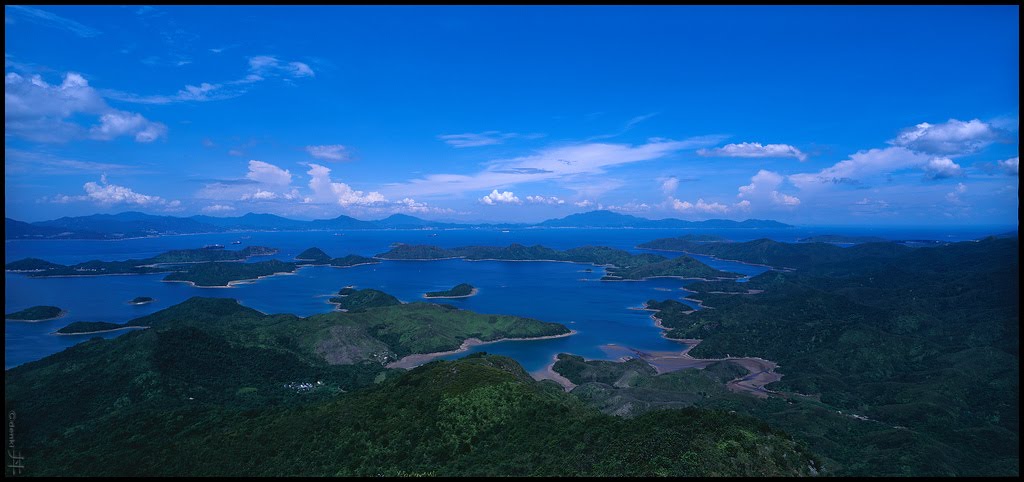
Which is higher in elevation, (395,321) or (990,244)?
(990,244)

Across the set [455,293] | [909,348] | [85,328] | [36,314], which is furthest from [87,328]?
[909,348]

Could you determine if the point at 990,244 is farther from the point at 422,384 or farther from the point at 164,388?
the point at 164,388

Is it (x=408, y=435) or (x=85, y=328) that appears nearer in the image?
(x=408, y=435)

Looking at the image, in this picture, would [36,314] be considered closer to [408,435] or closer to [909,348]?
[408,435]

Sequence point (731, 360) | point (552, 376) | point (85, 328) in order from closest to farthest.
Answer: point (552, 376) < point (731, 360) < point (85, 328)

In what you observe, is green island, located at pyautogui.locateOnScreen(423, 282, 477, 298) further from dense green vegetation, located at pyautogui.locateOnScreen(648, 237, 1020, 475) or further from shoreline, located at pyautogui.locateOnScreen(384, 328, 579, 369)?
dense green vegetation, located at pyautogui.locateOnScreen(648, 237, 1020, 475)

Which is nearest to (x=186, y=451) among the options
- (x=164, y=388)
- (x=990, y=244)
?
(x=164, y=388)
